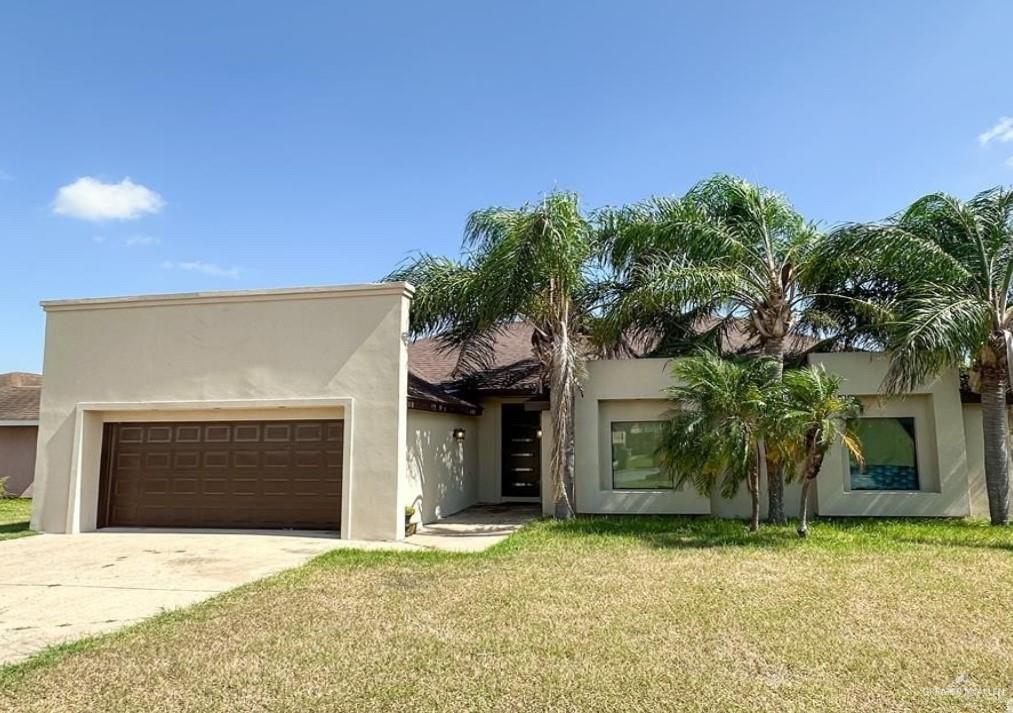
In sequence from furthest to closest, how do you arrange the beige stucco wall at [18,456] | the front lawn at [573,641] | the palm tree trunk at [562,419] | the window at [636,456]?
1. the beige stucco wall at [18,456]
2. the window at [636,456]
3. the palm tree trunk at [562,419]
4. the front lawn at [573,641]

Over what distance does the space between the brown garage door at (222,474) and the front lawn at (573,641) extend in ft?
11.8

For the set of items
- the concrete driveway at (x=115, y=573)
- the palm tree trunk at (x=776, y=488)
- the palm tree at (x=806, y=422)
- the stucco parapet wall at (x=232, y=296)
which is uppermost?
the stucco parapet wall at (x=232, y=296)

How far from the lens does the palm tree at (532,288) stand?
41.4 feet

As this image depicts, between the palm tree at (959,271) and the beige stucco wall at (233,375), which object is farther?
the palm tree at (959,271)

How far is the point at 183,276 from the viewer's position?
18.1 meters

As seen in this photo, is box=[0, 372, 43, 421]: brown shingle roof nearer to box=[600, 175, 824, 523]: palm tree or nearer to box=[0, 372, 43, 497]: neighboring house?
box=[0, 372, 43, 497]: neighboring house

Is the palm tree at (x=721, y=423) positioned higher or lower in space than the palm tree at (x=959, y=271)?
lower

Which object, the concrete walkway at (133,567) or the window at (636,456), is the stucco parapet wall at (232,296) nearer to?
the concrete walkway at (133,567)

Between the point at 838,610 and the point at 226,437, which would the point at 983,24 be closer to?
the point at 838,610

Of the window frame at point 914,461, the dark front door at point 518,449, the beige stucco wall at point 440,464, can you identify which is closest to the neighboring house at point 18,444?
the beige stucco wall at point 440,464

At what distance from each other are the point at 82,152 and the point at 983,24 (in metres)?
17.4

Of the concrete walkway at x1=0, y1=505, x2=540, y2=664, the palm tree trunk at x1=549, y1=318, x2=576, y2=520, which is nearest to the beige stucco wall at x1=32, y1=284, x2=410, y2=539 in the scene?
the concrete walkway at x1=0, y1=505, x2=540, y2=664

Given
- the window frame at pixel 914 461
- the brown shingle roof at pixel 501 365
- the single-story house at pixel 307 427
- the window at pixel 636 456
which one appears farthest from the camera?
the brown shingle roof at pixel 501 365

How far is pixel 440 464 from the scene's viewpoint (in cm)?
1523
